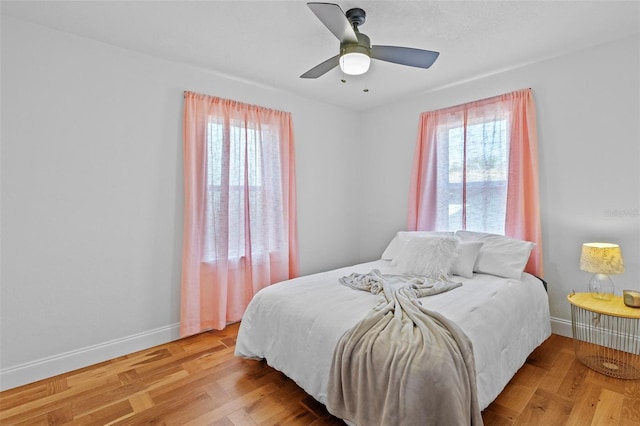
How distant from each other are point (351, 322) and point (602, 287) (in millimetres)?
2059

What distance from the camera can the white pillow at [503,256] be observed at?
8.75 ft

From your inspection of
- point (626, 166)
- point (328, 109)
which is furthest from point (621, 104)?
point (328, 109)

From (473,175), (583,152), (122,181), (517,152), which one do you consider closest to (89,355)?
(122,181)

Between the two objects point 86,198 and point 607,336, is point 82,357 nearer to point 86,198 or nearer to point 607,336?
point 86,198


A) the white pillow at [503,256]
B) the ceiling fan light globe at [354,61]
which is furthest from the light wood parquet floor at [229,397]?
the ceiling fan light globe at [354,61]

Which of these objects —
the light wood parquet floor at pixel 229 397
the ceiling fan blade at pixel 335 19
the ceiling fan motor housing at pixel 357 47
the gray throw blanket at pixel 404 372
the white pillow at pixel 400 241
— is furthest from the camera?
the white pillow at pixel 400 241

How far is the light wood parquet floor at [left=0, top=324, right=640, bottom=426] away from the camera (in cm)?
183

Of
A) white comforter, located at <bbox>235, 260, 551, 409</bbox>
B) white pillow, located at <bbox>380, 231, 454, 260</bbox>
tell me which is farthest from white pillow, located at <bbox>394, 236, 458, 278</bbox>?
white pillow, located at <bbox>380, 231, 454, 260</bbox>

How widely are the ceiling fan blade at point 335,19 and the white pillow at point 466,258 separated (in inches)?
76.0

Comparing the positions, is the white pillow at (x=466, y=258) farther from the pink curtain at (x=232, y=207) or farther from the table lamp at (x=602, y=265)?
the pink curtain at (x=232, y=207)

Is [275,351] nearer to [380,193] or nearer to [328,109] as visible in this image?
[380,193]

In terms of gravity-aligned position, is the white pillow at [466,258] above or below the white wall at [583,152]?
below

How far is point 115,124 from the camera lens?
257cm

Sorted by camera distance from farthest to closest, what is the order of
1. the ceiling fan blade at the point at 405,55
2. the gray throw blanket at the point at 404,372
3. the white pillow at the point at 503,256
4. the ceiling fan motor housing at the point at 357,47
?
the white pillow at the point at 503,256 → the ceiling fan blade at the point at 405,55 → the ceiling fan motor housing at the point at 357,47 → the gray throw blanket at the point at 404,372
